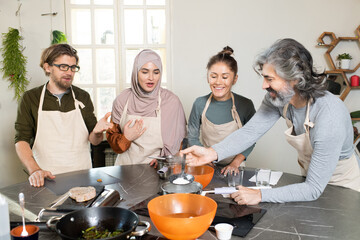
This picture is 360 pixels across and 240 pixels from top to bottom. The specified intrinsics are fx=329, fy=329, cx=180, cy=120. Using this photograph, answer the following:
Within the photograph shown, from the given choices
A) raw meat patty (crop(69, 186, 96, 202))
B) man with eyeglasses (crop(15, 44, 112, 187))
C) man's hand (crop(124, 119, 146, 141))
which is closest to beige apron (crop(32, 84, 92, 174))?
man with eyeglasses (crop(15, 44, 112, 187))

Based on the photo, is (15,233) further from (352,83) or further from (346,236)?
(352,83)

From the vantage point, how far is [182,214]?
1215 mm

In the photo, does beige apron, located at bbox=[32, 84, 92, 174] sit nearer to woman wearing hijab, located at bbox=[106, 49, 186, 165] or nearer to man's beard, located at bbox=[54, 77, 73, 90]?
man's beard, located at bbox=[54, 77, 73, 90]

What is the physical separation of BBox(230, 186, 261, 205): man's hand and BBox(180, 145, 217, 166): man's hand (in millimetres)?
324

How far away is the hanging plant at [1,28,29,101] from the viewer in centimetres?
337

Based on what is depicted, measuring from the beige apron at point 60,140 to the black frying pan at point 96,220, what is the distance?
1482mm

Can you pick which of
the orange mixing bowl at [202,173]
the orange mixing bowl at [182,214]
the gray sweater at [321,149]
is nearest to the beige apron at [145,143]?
the orange mixing bowl at [202,173]

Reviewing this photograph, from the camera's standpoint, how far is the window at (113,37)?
3.76m

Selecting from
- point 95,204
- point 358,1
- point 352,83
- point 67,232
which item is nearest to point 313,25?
point 358,1

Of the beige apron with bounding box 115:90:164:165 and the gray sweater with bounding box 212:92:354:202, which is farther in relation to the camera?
the beige apron with bounding box 115:90:164:165

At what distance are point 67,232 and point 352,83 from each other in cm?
358

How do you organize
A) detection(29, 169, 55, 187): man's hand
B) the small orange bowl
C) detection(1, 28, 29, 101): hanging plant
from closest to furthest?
the small orange bowl → detection(29, 169, 55, 187): man's hand → detection(1, 28, 29, 101): hanging plant

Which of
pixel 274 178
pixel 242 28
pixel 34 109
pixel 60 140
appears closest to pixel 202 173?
pixel 274 178

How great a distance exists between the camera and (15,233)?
3.16 ft
